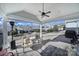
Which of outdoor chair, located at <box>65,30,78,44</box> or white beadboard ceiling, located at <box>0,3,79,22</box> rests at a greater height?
white beadboard ceiling, located at <box>0,3,79,22</box>

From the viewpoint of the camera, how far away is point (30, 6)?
2.69m

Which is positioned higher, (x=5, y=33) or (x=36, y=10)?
(x=36, y=10)

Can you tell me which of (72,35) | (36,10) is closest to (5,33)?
(36,10)

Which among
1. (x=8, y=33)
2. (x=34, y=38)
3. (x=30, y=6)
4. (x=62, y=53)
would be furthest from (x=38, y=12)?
(x=62, y=53)

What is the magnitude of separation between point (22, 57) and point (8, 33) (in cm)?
62

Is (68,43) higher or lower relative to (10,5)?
lower

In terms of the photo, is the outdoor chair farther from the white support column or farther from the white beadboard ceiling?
the white support column

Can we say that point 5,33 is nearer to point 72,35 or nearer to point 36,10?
point 36,10

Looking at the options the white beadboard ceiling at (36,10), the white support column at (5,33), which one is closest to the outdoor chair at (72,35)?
the white beadboard ceiling at (36,10)

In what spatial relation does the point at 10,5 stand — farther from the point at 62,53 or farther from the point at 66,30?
the point at 62,53

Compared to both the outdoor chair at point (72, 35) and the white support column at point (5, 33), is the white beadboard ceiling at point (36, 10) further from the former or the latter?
the outdoor chair at point (72, 35)

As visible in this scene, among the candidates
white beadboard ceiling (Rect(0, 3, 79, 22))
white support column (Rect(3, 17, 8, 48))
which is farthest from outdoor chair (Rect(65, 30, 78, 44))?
white support column (Rect(3, 17, 8, 48))

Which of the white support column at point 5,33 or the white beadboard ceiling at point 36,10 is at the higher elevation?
the white beadboard ceiling at point 36,10

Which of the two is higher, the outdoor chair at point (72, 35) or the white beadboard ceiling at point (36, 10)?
the white beadboard ceiling at point (36, 10)
